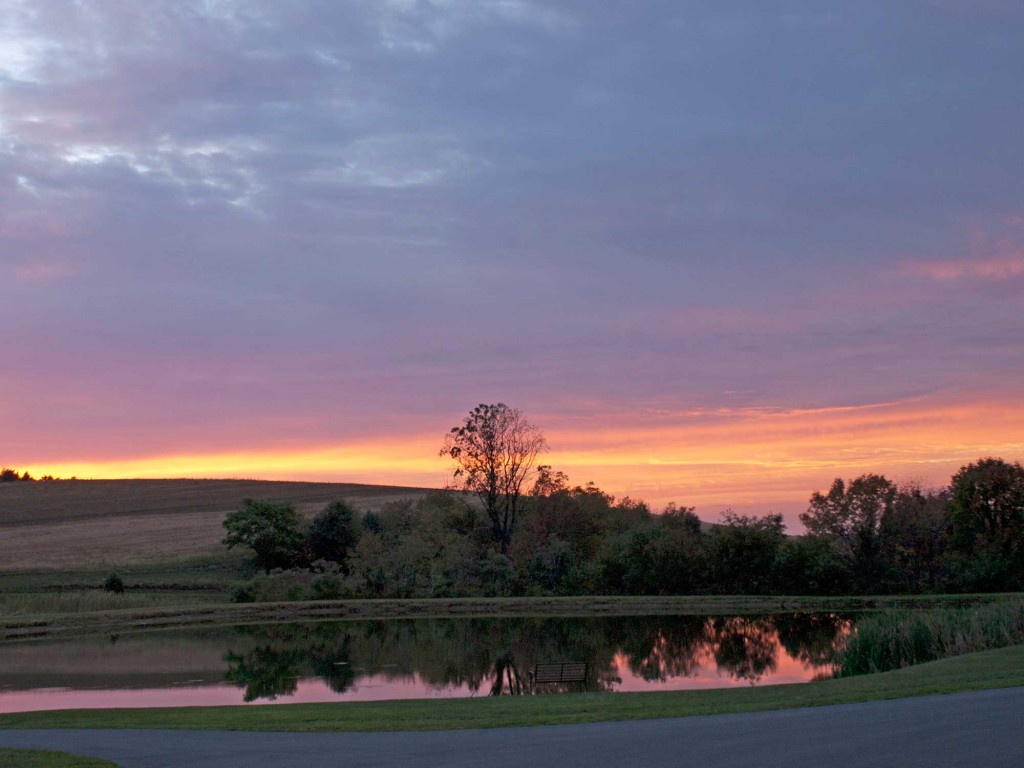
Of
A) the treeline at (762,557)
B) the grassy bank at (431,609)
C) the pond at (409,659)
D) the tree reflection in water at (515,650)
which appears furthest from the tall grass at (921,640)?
the treeline at (762,557)

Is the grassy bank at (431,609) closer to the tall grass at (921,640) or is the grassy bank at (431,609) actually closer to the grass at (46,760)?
the tall grass at (921,640)

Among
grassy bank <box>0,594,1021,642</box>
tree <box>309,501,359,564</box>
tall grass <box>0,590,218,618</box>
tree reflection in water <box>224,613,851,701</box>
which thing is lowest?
tree reflection in water <box>224,613,851,701</box>

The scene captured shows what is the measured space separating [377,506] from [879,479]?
48.3 m

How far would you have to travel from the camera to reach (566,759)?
437 inches

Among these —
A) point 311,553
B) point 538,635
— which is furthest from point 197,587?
point 538,635

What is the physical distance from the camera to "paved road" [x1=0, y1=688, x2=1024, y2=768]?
411 inches

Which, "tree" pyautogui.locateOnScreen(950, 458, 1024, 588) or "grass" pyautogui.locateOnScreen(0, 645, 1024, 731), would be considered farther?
"tree" pyautogui.locateOnScreen(950, 458, 1024, 588)

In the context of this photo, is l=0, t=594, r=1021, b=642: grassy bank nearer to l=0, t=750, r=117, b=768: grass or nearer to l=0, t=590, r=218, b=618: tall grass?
l=0, t=590, r=218, b=618: tall grass

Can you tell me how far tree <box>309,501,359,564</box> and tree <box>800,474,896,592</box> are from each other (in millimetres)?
29123

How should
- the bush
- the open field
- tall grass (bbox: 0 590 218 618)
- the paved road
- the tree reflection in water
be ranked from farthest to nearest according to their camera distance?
1. the open field
2. the bush
3. tall grass (bbox: 0 590 218 618)
4. the tree reflection in water
5. the paved road

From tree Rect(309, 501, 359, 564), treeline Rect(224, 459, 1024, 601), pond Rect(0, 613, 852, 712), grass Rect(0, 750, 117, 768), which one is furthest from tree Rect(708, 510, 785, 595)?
grass Rect(0, 750, 117, 768)

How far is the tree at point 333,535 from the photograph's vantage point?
65.4 metres

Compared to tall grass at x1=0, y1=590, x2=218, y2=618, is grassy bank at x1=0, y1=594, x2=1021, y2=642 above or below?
below

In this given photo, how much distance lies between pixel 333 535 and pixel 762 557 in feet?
93.2
